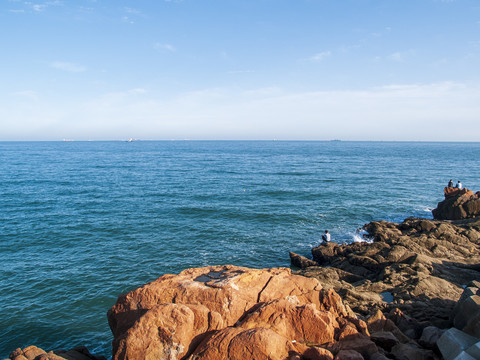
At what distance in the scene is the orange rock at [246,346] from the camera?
951 centimetres

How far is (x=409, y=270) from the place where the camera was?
65.6 feet

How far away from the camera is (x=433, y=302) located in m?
16.0

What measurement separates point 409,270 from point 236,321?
1450 cm

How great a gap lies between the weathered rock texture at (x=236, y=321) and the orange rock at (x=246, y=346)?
0.03m

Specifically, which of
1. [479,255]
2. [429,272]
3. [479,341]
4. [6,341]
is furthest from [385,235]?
[6,341]

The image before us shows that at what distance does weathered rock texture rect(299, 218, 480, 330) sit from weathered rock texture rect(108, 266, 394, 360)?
4.21 meters

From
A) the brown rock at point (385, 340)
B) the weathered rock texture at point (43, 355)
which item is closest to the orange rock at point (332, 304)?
the brown rock at point (385, 340)

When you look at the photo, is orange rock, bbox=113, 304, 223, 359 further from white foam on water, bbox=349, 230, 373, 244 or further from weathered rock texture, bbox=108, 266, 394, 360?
white foam on water, bbox=349, 230, 373, 244

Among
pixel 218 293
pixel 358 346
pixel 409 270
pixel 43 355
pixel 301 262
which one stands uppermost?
pixel 218 293

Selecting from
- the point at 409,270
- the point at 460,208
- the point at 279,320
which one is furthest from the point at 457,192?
the point at 279,320

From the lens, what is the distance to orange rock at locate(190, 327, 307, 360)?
951 cm

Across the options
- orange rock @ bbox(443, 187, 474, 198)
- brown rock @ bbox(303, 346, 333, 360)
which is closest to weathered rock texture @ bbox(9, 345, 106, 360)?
brown rock @ bbox(303, 346, 333, 360)

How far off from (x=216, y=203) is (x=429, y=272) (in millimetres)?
30564

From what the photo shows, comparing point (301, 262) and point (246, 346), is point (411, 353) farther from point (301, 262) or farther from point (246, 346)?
point (301, 262)
